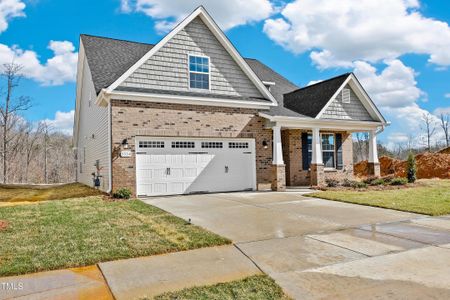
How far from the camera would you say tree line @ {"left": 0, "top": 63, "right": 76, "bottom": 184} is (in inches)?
1075

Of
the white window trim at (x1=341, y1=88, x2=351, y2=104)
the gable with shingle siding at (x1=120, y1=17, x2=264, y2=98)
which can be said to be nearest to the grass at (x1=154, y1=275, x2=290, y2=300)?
the gable with shingle siding at (x1=120, y1=17, x2=264, y2=98)

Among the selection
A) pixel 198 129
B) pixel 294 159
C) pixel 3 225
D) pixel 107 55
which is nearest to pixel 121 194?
pixel 198 129

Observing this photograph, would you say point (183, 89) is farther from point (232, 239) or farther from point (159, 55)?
point (232, 239)

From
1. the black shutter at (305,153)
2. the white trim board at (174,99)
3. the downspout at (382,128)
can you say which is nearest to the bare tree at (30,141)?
the white trim board at (174,99)

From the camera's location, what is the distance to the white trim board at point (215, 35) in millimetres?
12359

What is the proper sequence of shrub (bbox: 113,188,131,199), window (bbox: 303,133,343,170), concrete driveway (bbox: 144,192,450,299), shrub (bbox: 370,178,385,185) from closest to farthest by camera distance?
concrete driveway (bbox: 144,192,450,299) → shrub (bbox: 113,188,131,199) → shrub (bbox: 370,178,385,185) → window (bbox: 303,133,343,170)

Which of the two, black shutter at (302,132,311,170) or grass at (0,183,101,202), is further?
black shutter at (302,132,311,170)

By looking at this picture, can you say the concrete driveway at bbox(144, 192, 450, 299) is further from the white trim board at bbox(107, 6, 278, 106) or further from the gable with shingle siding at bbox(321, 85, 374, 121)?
the gable with shingle siding at bbox(321, 85, 374, 121)

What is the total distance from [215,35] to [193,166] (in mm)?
5818

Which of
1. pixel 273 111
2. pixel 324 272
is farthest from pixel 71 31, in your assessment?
pixel 324 272

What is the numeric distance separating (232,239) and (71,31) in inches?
712

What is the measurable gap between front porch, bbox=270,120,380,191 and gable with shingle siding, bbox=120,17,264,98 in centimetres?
263

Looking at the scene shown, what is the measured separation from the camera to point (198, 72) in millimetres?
13914

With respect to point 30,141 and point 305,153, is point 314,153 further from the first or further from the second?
point 30,141
